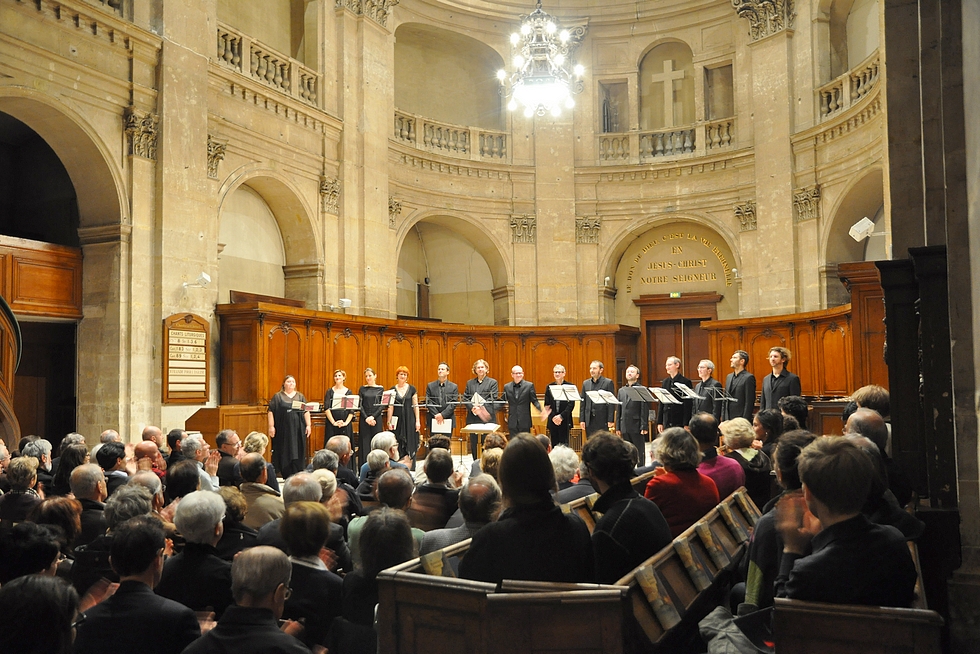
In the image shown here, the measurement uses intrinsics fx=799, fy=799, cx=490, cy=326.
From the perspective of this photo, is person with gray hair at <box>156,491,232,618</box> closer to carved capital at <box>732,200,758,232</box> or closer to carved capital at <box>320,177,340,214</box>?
carved capital at <box>320,177,340,214</box>

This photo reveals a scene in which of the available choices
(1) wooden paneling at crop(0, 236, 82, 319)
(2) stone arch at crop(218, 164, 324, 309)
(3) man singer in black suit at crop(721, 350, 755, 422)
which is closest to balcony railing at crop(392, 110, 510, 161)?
(2) stone arch at crop(218, 164, 324, 309)

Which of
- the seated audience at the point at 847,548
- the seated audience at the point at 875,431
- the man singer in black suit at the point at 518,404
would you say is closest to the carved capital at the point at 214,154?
the man singer in black suit at the point at 518,404

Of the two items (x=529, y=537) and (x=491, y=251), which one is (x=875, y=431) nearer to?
(x=529, y=537)

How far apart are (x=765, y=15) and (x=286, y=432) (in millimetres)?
11375

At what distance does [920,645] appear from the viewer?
2266 mm

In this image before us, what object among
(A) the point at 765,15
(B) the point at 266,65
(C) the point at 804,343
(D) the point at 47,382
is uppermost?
(A) the point at 765,15

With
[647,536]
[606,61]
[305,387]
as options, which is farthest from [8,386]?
[606,61]

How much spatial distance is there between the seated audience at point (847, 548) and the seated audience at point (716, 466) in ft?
6.30

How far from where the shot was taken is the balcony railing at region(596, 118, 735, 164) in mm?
15859

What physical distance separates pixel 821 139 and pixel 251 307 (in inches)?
389

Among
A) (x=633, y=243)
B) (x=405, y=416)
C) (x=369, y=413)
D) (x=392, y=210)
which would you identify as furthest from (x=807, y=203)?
(x=369, y=413)

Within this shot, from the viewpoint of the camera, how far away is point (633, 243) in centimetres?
1712

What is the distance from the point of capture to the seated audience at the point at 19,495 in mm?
4422

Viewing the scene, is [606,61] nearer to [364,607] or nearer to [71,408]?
[71,408]
